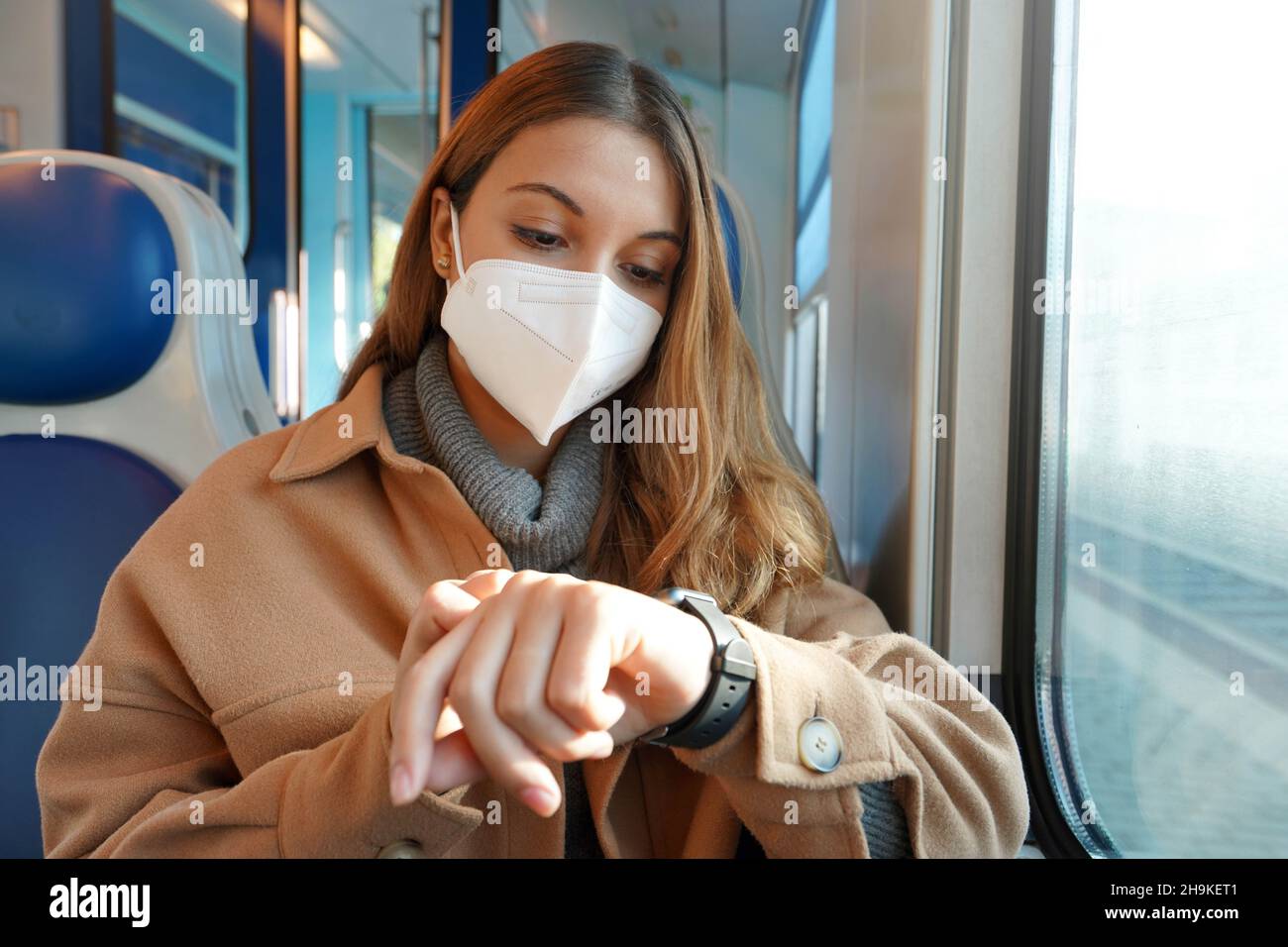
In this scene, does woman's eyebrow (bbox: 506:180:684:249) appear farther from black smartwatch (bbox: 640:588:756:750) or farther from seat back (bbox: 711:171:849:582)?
black smartwatch (bbox: 640:588:756:750)

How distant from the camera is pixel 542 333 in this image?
4.07 ft

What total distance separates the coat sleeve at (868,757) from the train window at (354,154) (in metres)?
3.68

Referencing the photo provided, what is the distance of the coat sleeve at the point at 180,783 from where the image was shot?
32.9 inches

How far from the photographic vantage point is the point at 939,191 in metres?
1.33

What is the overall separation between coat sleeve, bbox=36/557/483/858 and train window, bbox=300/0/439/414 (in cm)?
325

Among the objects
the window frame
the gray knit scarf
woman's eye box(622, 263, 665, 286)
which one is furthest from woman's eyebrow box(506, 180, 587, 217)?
the window frame

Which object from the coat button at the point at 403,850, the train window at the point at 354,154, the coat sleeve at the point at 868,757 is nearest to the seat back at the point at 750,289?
the coat sleeve at the point at 868,757

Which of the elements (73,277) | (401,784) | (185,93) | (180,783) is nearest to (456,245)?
(73,277)

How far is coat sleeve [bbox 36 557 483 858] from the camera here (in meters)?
0.83

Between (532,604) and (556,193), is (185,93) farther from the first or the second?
(532,604)

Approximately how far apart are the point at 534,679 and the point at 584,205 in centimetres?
74

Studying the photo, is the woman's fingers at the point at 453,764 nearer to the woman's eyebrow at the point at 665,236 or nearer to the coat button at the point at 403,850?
the coat button at the point at 403,850
